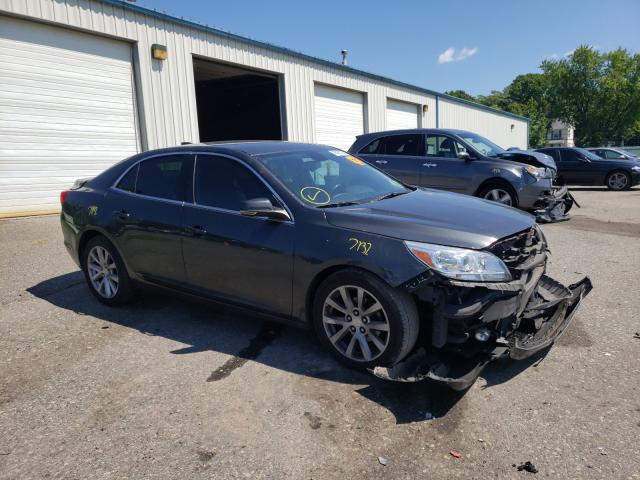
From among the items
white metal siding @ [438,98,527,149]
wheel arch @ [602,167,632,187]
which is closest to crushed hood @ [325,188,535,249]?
wheel arch @ [602,167,632,187]

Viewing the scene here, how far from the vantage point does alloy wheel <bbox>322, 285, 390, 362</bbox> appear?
3266mm

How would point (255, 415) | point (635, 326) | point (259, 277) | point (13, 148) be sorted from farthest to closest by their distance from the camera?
point (13, 148), point (635, 326), point (259, 277), point (255, 415)

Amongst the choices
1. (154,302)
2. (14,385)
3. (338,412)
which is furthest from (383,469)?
(154,302)

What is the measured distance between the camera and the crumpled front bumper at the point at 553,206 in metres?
Result: 9.09

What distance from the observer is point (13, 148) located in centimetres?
930

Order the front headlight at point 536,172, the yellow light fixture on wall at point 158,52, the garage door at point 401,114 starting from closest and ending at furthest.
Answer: the front headlight at point 536,172, the yellow light fixture on wall at point 158,52, the garage door at point 401,114

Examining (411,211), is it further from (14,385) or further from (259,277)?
(14,385)

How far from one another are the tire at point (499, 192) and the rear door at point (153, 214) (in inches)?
249

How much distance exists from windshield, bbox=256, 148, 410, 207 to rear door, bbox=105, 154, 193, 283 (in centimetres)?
91

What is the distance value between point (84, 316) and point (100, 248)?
2.23 ft

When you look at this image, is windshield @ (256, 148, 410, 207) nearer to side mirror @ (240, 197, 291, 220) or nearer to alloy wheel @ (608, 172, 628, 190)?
side mirror @ (240, 197, 291, 220)

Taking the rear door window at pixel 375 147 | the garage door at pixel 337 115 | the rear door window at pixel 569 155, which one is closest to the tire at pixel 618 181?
the rear door window at pixel 569 155

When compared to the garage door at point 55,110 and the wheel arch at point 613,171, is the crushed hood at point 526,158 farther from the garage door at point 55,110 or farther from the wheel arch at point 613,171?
the wheel arch at point 613,171

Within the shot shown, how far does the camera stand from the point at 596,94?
217 feet
